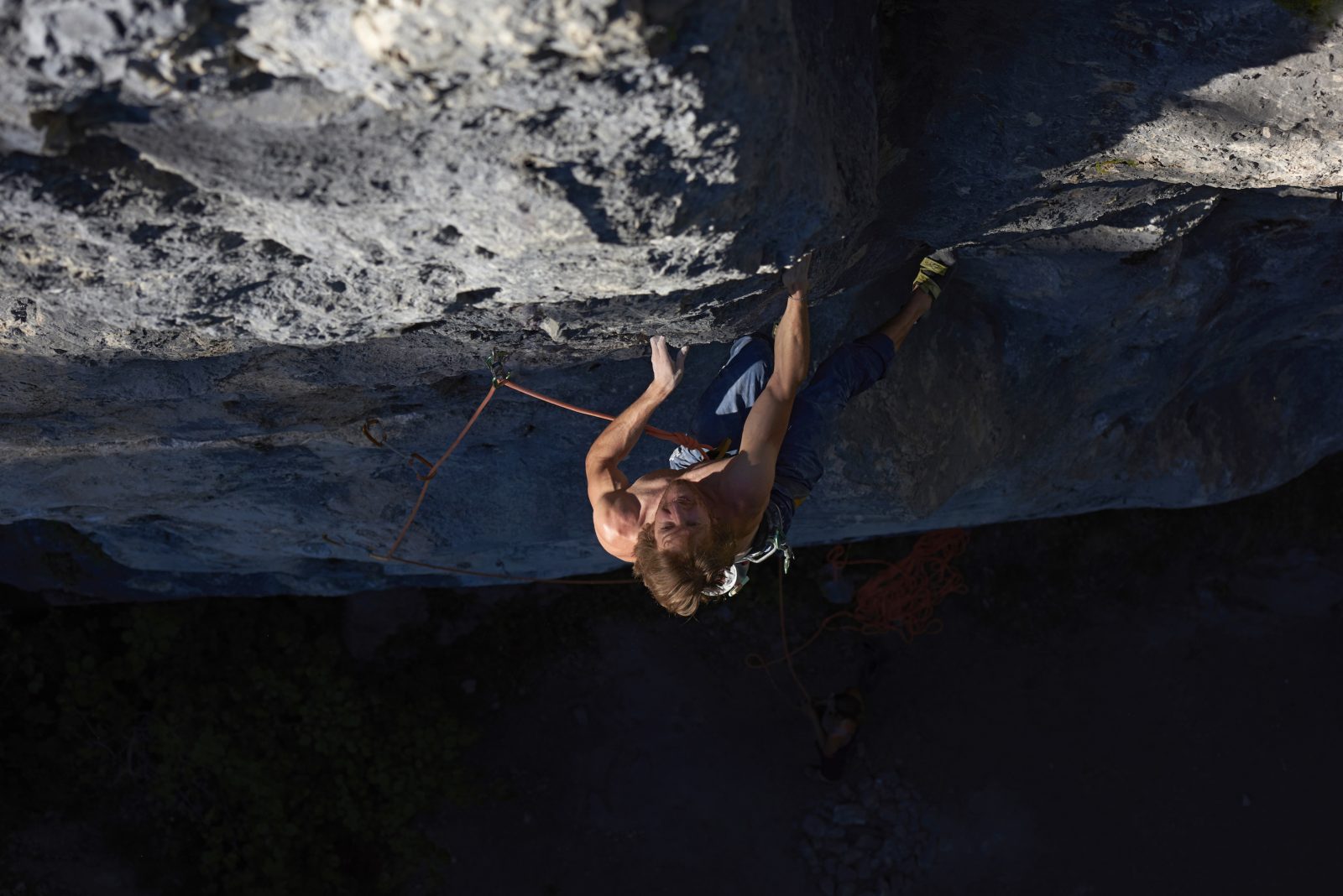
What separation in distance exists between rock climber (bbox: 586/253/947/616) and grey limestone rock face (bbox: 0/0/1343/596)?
131 millimetres

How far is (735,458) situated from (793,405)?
39 cm

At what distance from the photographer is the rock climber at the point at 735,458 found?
215cm

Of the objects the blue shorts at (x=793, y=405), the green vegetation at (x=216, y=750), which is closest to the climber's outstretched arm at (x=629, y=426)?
the blue shorts at (x=793, y=405)

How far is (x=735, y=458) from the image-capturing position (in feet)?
7.55

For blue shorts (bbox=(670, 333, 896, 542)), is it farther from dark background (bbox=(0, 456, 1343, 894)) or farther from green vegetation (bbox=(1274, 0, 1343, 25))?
dark background (bbox=(0, 456, 1343, 894))

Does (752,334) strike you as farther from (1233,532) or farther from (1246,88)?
(1233,532)

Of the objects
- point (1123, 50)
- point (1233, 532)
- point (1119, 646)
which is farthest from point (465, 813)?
point (1123, 50)

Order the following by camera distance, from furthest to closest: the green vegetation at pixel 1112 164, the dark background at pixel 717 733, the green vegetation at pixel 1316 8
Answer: the dark background at pixel 717 733 → the green vegetation at pixel 1112 164 → the green vegetation at pixel 1316 8

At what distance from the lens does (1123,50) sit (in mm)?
1741

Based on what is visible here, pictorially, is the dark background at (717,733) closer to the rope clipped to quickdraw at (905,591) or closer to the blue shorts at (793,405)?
the rope clipped to quickdraw at (905,591)

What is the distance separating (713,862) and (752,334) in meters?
3.61

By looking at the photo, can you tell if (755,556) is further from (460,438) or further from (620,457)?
(460,438)

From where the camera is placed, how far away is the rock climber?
7.05ft

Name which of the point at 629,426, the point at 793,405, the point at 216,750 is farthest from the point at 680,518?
the point at 216,750
